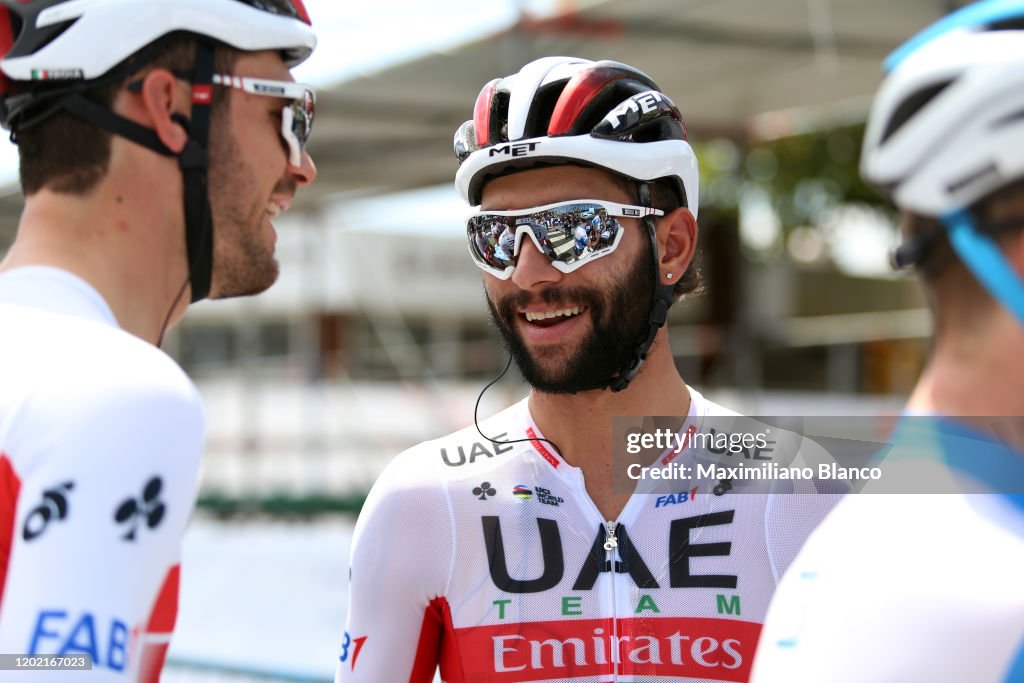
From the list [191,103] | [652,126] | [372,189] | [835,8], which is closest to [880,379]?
[372,189]

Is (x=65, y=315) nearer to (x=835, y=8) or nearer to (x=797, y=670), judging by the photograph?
(x=797, y=670)

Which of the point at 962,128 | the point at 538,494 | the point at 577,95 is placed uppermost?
the point at 577,95

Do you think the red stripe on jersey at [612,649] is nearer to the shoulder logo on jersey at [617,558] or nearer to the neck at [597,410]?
the shoulder logo on jersey at [617,558]

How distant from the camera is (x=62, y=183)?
204 centimetres

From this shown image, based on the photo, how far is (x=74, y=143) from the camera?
2.07m

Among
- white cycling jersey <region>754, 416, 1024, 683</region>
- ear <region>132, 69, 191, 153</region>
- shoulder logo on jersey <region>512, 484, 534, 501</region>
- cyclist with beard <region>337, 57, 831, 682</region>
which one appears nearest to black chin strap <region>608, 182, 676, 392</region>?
cyclist with beard <region>337, 57, 831, 682</region>

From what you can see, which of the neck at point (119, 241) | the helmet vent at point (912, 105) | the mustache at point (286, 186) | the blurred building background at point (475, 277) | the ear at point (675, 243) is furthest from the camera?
the blurred building background at point (475, 277)

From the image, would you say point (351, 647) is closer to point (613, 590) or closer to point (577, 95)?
point (613, 590)

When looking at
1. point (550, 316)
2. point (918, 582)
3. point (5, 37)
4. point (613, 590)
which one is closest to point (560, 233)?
point (550, 316)

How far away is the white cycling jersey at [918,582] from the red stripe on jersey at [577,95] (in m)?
1.66

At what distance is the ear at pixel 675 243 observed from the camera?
9.93 feet

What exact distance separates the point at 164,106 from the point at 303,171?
402 mm

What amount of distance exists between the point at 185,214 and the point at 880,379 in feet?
52.5

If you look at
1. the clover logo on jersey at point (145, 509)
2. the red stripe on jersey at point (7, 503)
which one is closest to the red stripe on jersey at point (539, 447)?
the clover logo on jersey at point (145, 509)
